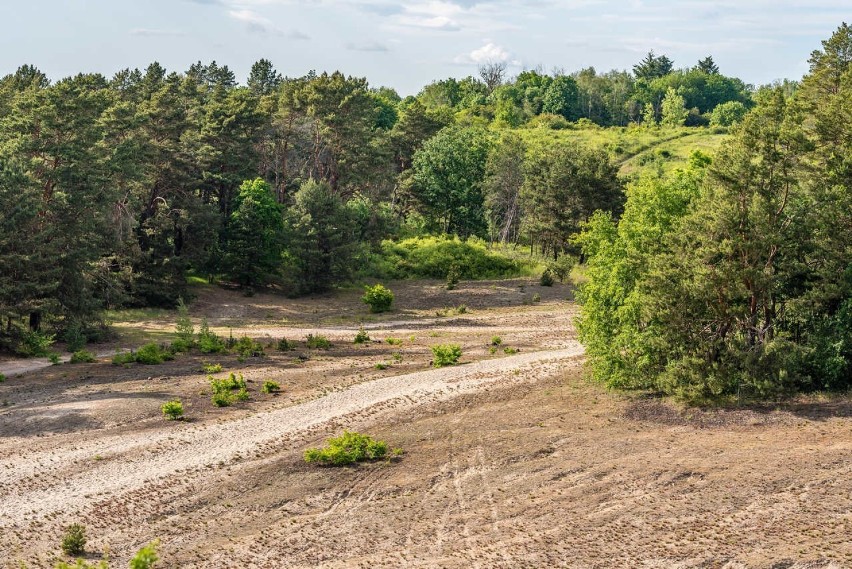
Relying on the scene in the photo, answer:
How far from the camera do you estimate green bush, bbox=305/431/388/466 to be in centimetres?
2573

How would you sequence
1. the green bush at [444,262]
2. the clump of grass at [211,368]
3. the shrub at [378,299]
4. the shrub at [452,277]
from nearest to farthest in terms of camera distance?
1. the clump of grass at [211,368]
2. the shrub at [378,299]
3. the shrub at [452,277]
4. the green bush at [444,262]

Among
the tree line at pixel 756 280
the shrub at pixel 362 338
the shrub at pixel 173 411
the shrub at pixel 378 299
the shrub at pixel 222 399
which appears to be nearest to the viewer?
the tree line at pixel 756 280

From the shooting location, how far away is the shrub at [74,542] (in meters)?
19.7

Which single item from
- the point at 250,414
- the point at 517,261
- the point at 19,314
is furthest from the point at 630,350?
the point at 517,261

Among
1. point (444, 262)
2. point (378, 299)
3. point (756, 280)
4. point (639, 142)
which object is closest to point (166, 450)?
point (756, 280)

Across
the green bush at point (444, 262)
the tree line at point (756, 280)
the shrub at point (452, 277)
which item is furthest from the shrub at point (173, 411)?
the green bush at point (444, 262)

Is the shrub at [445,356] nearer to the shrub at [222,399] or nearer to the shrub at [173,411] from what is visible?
the shrub at [222,399]

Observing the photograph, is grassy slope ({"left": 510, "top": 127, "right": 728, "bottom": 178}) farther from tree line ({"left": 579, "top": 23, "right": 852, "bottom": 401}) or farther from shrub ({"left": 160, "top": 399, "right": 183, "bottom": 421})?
shrub ({"left": 160, "top": 399, "right": 183, "bottom": 421})

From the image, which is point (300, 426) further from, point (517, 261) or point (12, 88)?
point (12, 88)

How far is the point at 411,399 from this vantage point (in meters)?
33.0

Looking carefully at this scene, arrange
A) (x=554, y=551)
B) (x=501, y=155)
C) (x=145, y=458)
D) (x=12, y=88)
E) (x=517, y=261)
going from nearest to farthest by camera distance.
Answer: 1. (x=554, y=551)
2. (x=145, y=458)
3. (x=12, y=88)
4. (x=517, y=261)
5. (x=501, y=155)

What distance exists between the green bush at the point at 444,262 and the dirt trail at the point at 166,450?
3333cm

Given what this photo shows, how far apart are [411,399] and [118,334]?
2193 centimetres

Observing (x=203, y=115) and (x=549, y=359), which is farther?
(x=203, y=115)
